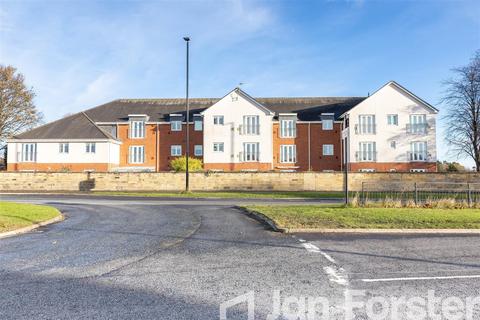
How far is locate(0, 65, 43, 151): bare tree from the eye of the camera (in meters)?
48.1

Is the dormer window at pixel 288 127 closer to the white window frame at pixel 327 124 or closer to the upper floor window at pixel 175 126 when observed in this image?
the white window frame at pixel 327 124

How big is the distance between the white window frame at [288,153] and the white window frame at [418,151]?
13.7 meters

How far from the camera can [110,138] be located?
44.5m

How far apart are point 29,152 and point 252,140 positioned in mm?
27142

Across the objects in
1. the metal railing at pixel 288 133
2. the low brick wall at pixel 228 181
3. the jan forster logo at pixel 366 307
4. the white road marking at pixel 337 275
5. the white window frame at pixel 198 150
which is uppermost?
the metal railing at pixel 288 133

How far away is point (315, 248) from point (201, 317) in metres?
4.75

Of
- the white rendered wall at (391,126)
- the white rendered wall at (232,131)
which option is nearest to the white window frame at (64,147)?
the white rendered wall at (232,131)

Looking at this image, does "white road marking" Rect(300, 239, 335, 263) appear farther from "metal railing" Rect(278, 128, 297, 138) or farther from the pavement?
"metal railing" Rect(278, 128, 297, 138)

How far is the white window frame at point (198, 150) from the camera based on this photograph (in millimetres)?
47591

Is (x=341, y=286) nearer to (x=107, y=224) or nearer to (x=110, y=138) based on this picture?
(x=107, y=224)

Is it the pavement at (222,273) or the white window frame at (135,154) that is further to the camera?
the white window frame at (135,154)

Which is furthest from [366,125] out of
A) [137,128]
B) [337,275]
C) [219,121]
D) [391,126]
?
[337,275]

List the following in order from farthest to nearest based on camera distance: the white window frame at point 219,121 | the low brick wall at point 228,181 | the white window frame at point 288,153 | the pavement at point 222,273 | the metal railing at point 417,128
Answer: the white window frame at point 288,153
the white window frame at point 219,121
the metal railing at point 417,128
the low brick wall at point 228,181
the pavement at point 222,273

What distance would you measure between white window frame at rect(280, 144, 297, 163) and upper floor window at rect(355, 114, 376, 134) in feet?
25.9
